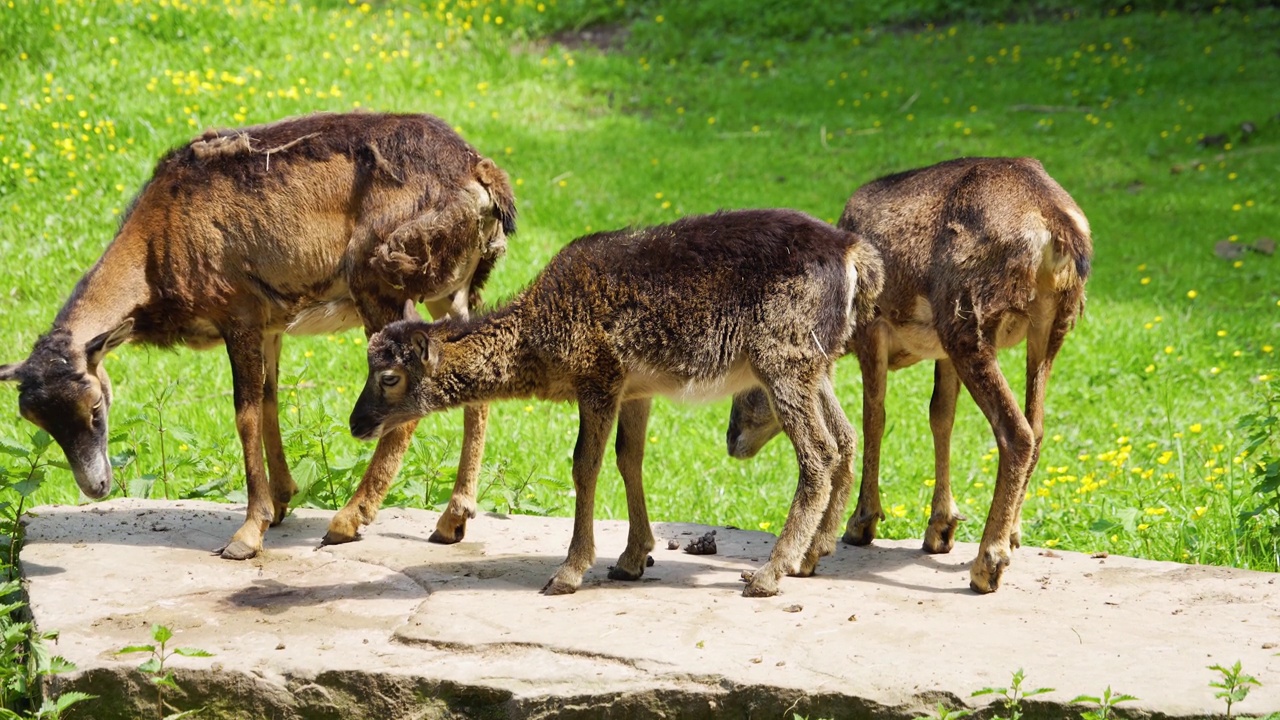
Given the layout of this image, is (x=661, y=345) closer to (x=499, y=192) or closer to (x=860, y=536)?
(x=499, y=192)

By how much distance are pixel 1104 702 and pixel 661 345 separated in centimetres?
229

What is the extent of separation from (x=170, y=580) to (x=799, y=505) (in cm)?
272

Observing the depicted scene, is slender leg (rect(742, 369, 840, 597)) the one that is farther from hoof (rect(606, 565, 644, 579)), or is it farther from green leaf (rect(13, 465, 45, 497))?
green leaf (rect(13, 465, 45, 497))

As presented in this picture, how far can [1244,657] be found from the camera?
482 cm

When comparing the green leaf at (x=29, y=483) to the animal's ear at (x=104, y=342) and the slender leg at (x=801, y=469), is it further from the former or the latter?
the slender leg at (x=801, y=469)

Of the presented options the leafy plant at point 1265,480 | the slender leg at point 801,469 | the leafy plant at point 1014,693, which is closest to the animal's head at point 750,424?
the slender leg at point 801,469

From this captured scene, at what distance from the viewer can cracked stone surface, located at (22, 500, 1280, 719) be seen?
4.68 metres

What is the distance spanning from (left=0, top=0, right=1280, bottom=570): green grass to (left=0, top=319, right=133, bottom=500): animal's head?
0.78 m

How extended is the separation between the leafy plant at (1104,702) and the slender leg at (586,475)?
7.05ft

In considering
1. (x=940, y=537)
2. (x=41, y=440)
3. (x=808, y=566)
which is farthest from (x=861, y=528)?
(x=41, y=440)

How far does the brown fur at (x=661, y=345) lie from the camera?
5688mm

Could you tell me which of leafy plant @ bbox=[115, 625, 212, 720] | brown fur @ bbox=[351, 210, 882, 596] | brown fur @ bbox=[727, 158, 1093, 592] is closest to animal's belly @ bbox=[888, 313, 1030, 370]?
brown fur @ bbox=[727, 158, 1093, 592]

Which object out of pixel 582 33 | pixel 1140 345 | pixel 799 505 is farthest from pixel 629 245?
pixel 582 33

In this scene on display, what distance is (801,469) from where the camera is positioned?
573 cm
